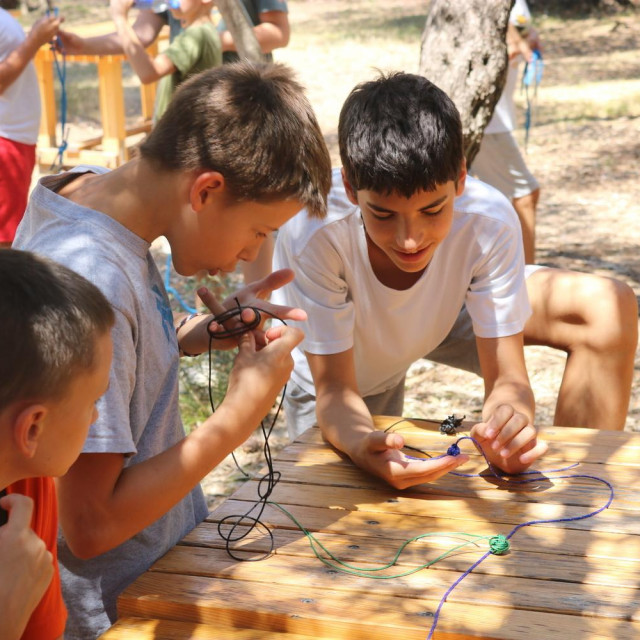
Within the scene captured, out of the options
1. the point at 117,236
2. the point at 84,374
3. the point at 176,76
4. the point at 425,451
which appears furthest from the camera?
the point at 176,76

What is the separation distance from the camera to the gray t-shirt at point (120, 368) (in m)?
2.00

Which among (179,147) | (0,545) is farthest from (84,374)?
(179,147)

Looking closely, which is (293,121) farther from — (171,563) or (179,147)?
(171,563)

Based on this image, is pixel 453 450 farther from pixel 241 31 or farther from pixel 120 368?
pixel 241 31

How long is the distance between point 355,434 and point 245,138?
0.87 metres

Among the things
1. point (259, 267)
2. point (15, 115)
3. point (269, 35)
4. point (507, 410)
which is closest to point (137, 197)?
point (507, 410)

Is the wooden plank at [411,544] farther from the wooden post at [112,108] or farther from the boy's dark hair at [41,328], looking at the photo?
the wooden post at [112,108]

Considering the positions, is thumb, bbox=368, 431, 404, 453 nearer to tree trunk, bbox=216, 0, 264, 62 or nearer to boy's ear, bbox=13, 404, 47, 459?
boy's ear, bbox=13, 404, 47, 459

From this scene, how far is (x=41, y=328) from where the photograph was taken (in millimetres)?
1596

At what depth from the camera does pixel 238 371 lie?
219 centimetres

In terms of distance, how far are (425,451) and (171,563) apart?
0.85 metres

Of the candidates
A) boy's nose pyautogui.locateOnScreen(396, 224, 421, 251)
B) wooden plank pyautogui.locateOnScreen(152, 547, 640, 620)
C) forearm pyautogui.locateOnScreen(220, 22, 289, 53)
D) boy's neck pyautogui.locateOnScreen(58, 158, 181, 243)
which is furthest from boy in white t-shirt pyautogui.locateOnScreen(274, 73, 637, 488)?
forearm pyautogui.locateOnScreen(220, 22, 289, 53)

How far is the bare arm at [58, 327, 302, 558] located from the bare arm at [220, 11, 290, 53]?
11.2 feet

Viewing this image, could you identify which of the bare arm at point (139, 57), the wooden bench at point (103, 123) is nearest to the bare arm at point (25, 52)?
the bare arm at point (139, 57)
